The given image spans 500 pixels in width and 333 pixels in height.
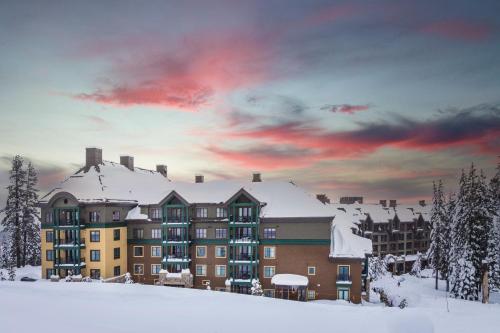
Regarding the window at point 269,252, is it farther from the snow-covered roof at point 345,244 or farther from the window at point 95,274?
the window at point 95,274

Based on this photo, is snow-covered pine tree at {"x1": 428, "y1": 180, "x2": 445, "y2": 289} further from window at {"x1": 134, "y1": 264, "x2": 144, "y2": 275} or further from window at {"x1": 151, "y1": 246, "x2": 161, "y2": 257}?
window at {"x1": 134, "y1": 264, "x2": 144, "y2": 275}

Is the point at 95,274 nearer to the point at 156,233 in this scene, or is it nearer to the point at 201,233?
the point at 156,233

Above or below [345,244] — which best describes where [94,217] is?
above

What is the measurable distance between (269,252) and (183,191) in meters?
15.6

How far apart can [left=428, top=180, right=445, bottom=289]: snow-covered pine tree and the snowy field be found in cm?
3523

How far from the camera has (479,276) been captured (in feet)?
147

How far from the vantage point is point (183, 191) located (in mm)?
51656

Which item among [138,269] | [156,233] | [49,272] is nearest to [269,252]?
[156,233]

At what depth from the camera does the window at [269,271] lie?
4538 centimetres

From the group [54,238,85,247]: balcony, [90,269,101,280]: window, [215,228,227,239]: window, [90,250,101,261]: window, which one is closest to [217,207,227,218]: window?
[215,228,227,239]: window

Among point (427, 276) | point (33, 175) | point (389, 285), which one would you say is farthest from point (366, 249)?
point (33, 175)

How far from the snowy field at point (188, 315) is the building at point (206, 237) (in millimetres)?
21373

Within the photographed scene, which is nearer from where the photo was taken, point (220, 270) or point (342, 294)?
point (342, 294)

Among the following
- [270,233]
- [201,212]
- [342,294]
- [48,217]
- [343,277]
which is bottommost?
[342,294]
